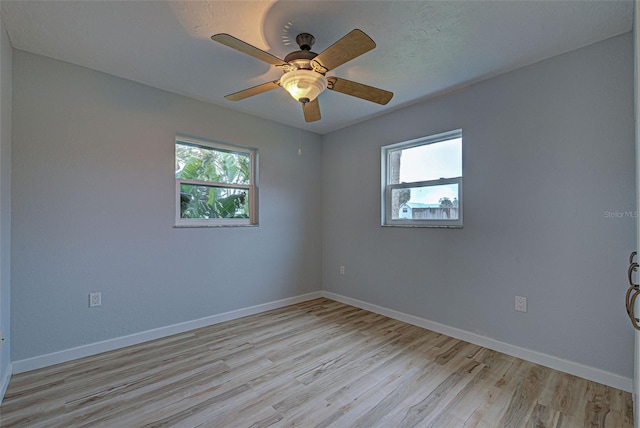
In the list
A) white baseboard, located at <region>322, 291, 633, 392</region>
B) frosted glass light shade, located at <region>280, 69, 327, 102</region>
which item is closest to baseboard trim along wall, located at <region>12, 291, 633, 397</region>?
white baseboard, located at <region>322, 291, 633, 392</region>

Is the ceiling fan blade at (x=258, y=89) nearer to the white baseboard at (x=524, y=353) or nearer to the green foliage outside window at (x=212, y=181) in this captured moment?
the green foliage outside window at (x=212, y=181)

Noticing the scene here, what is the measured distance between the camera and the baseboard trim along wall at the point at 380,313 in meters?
2.02

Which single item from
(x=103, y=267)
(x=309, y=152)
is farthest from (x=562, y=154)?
(x=103, y=267)

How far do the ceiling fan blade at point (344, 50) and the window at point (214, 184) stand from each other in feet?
6.13

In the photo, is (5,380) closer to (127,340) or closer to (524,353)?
(127,340)

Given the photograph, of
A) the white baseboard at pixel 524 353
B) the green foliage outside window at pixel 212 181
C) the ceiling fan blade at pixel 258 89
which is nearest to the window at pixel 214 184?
the green foliage outside window at pixel 212 181

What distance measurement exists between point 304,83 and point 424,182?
1837 millimetres

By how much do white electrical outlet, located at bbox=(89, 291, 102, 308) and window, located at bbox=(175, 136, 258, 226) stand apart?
0.87 m

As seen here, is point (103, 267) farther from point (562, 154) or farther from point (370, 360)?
point (562, 154)

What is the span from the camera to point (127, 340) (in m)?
2.59

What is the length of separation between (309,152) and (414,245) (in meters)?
1.93

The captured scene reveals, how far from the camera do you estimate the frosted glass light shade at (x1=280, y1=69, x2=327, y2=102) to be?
181 centimetres

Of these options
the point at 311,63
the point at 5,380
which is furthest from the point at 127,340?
the point at 311,63

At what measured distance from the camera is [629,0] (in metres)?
1.64
